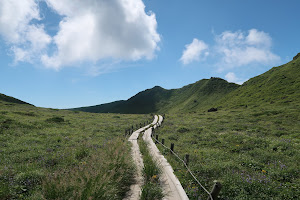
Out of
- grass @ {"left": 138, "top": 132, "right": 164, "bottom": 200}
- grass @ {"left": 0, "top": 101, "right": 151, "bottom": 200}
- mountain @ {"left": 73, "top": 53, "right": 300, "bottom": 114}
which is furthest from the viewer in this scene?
mountain @ {"left": 73, "top": 53, "right": 300, "bottom": 114}

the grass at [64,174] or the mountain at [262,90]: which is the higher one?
the mountain at [262,90]

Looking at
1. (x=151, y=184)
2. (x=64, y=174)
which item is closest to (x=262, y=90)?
(x=151, y=184)

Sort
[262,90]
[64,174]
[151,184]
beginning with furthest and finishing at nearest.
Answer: [262,90]
[64,174]
[151,184]

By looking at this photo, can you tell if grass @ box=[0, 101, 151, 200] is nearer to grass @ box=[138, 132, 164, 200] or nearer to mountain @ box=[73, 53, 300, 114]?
grass @ box=[138, 132, 164, 200]

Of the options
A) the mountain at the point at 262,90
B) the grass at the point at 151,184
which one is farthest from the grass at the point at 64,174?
the mountain at the point at 262,90

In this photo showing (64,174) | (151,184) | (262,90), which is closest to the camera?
(151,184)

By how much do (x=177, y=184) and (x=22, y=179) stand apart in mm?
6675

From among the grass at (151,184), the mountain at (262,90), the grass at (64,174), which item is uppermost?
the mountain at (262,90)

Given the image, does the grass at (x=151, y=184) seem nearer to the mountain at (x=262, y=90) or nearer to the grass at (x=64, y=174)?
the grass at (x=64, y=174)

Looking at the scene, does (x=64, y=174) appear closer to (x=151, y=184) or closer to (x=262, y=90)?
(x=151, y=184)

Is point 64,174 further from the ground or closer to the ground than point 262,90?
closer to the ground

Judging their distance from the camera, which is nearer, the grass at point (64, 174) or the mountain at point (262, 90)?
the grass at point (64, 174)

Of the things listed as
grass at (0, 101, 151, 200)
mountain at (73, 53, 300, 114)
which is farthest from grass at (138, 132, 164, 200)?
mountain at (73, 53, 300, 114)

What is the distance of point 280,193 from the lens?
714cm
